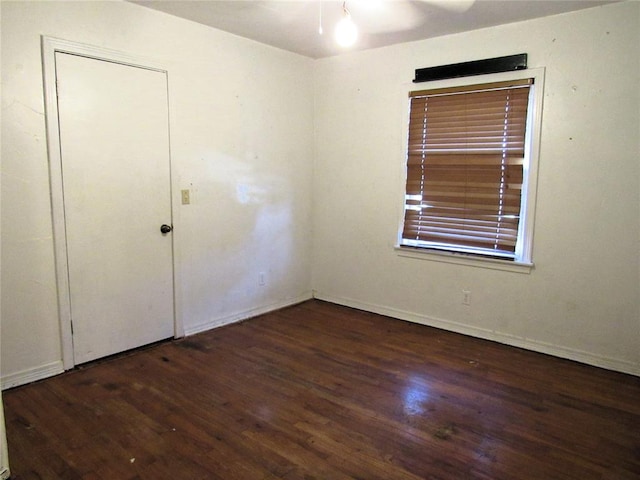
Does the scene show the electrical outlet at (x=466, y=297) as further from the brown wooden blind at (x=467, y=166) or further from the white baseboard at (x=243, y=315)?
the white baseboard at (x=243, y=315)

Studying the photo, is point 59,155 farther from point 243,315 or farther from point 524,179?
point 524,179

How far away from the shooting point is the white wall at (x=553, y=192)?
115 inches

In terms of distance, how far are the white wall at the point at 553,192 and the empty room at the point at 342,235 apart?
2 cm

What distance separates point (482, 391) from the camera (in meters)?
2.75

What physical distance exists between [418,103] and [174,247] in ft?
7.82

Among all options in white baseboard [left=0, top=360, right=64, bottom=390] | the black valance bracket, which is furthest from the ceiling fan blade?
white baseboard [left=0, top=360, right=64, bottom=390]

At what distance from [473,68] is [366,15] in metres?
0.96

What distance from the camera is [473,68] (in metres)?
3.43

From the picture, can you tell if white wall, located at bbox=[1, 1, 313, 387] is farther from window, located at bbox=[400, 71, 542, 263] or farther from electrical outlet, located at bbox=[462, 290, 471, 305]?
electrical outlet, located at bbox=[462, 290, 471, 305]

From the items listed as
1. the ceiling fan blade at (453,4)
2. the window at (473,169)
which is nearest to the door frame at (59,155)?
the ceiling fan blade at (453,4)

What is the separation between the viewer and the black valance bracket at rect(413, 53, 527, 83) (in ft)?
10.6

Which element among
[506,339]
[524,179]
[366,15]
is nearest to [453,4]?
[366,15]

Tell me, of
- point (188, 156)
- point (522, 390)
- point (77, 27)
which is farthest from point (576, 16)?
point (77, 27)

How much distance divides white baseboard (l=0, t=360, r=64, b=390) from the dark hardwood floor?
58mm
